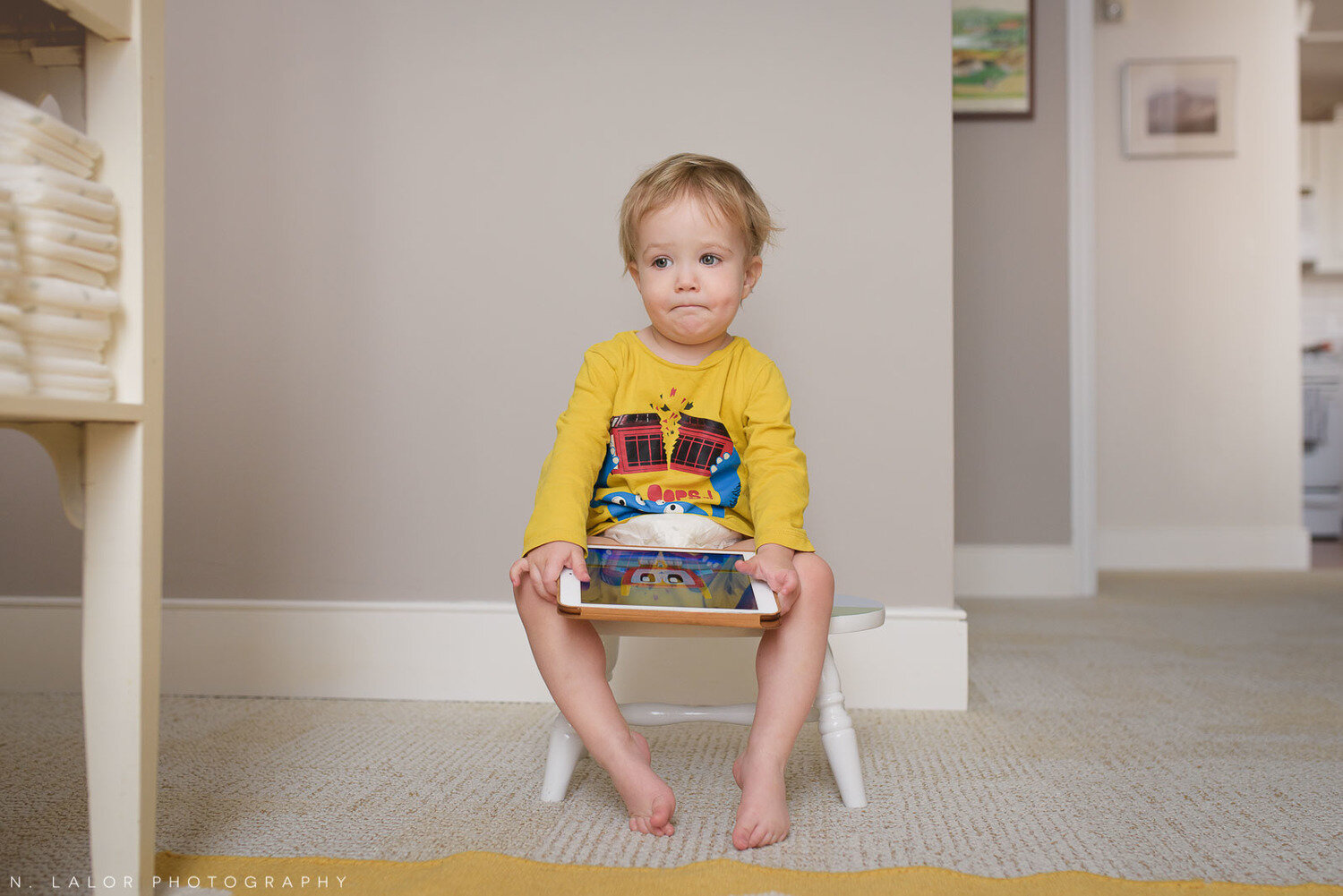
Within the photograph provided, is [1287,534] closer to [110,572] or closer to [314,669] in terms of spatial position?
[314,669]

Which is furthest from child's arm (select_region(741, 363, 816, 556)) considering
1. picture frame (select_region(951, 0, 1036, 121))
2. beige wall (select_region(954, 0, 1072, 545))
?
picture frame (select_region(951, 0, 1036, 121))

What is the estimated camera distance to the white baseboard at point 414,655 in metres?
1.34

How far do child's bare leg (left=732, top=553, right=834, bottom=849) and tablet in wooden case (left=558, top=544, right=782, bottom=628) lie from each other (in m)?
0.07

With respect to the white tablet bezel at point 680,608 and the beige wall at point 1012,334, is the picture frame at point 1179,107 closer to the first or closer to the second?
the beige wall at point 1012,334

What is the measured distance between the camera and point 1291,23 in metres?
3.29

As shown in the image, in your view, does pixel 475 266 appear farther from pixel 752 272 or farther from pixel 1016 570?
pixel 1016 570

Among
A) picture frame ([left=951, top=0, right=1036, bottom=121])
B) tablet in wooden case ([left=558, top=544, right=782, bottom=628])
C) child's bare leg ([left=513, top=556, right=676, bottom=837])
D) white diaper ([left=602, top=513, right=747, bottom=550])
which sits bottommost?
child's bare leg ([left=513, top=556, right=676, bottom=837])

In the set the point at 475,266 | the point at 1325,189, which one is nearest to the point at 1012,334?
the point at 475,266

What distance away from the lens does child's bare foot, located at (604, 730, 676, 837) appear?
0.84m

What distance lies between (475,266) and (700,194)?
1.70 ft

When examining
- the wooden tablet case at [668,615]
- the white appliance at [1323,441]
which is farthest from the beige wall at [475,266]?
the white appliance at [1323,441]

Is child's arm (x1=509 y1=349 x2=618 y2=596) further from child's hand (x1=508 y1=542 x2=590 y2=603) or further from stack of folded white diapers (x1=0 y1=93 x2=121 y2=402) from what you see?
stack of folded white diapers (x1=0 y1=93 x2=121 y2=402)

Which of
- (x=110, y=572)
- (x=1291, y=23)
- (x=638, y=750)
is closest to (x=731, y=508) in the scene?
(x=638, y=750)

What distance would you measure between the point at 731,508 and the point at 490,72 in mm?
777
